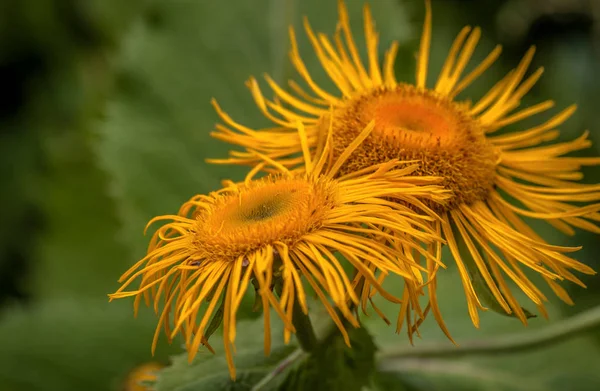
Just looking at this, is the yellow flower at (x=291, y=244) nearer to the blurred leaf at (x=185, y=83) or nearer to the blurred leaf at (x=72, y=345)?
the blurred leaf at (x=185, y=83)

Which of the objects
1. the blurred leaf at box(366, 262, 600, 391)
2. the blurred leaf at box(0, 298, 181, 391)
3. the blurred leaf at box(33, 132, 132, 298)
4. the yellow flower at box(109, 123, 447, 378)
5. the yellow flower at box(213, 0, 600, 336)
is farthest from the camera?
the blurred leaf at box(33, 132, 132, 298)

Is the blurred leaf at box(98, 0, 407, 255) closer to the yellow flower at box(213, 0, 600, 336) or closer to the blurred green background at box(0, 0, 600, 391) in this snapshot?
the blurred green background at box(0, 0, 600, 391)

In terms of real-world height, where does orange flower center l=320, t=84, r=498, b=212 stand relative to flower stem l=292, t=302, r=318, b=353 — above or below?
above

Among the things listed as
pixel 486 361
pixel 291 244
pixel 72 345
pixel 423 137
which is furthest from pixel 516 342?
pixel 72 345

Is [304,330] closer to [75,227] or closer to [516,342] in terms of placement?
[516,342]

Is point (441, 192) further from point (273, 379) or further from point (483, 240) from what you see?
point (273, 379)

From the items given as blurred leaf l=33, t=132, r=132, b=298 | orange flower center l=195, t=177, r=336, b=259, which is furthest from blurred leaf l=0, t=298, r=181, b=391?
orange flower center l=195, t=177, r=336, b=259

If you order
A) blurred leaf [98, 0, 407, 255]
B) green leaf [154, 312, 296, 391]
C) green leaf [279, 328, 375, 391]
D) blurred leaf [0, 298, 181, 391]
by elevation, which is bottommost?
green leaf [279, 328, 375, 391]

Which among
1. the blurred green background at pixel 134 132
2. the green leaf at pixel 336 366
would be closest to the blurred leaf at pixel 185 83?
the blurred green background at pixel 134 132
